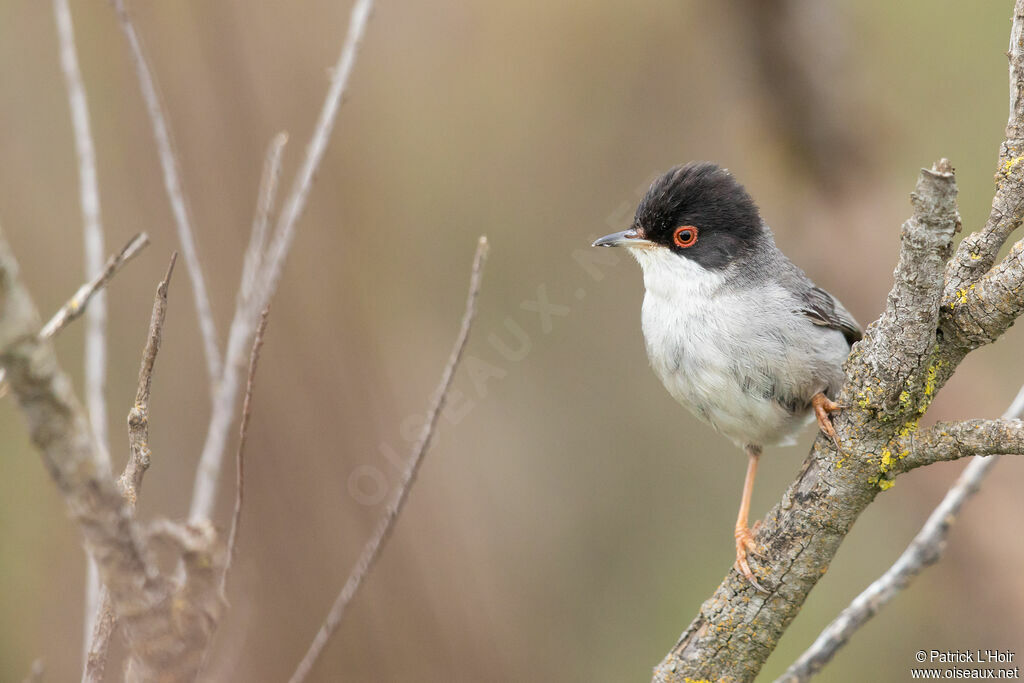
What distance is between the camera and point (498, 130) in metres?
6.84

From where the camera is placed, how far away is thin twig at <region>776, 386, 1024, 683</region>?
7.88ft

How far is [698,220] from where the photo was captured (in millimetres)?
3762

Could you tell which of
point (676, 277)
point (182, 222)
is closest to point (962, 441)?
point (676, 277)

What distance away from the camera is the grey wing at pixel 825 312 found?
3508 mm

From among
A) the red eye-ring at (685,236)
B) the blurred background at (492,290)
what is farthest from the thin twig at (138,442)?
the blurred background at (492,290)

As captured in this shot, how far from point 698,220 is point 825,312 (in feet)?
2.14

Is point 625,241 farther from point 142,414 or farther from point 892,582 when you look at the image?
point 142,414

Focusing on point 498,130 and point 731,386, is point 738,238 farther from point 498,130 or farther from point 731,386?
point 498,130

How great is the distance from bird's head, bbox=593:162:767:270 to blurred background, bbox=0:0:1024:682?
2335mm

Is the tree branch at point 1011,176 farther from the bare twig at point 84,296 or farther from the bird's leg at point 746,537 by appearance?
the bare twig at point 84,296

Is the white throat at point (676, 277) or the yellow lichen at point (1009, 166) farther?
the white throat at point (676, 277)

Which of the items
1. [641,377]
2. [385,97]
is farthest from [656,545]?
[385,97]

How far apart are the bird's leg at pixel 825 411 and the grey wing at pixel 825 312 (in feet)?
1.21

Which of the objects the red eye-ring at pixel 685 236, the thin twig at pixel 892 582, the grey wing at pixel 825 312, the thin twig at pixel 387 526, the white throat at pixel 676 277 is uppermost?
the red eye-ring at pixel 685 236
